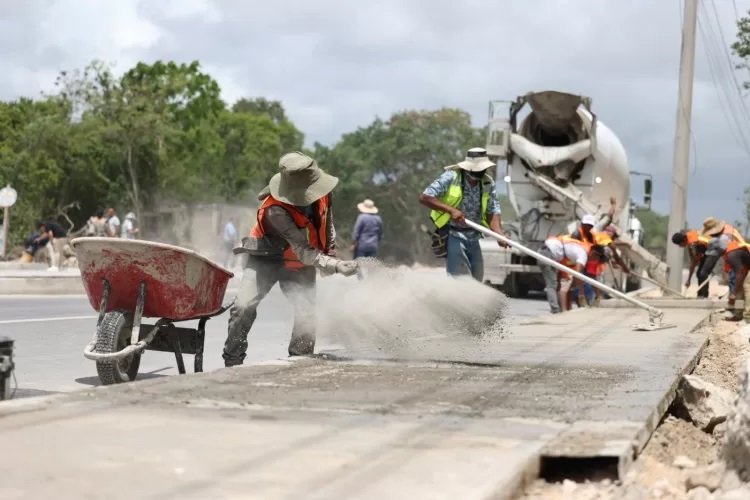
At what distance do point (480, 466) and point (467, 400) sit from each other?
167cm

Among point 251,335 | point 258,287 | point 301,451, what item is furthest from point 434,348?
point 251,335

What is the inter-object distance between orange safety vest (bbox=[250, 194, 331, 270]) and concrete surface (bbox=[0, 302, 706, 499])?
0.80 m

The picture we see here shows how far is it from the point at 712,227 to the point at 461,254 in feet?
28.3

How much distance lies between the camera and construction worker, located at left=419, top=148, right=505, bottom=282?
10.6 metres

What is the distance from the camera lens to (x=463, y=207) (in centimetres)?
1071

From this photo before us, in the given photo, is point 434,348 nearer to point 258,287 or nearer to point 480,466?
point 258,287

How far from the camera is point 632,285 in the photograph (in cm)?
2733

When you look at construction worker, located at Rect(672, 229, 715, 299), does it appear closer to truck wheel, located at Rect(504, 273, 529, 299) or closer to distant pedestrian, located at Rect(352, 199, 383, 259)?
distant pedestrian, located at Rect(352, 199, 383, 259)

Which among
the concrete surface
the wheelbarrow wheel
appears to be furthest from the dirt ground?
the wheelbarrow wheel

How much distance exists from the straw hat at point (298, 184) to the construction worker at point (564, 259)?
8.38 metres

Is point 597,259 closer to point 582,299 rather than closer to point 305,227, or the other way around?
point 582,299

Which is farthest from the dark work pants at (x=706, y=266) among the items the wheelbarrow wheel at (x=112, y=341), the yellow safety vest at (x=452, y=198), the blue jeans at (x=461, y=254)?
the wheelbarrow wheel at (x=112, y=341)

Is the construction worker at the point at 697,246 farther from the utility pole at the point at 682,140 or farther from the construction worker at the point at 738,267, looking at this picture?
the utility pole at the point at 682,140

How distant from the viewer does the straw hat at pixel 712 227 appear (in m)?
17.8
